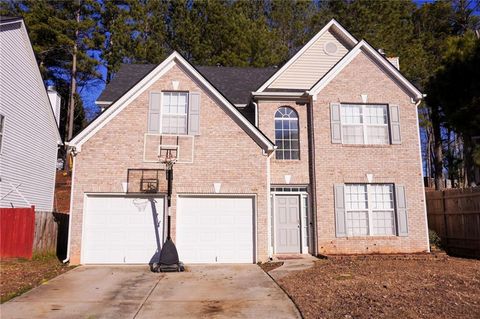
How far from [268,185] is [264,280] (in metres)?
3.98

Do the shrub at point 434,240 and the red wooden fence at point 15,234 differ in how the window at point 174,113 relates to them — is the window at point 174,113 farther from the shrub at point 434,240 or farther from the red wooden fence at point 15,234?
the shrub at point 434,240

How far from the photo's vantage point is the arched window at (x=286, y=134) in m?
15.1

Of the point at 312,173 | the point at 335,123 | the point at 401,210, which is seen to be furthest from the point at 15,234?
the point at 401,210

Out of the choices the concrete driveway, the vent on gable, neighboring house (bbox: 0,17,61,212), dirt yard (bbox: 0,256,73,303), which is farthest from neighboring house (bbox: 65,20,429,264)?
neighboring house (bbox: 0,17,61,212)

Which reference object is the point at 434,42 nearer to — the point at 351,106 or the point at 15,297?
the point at 351,106

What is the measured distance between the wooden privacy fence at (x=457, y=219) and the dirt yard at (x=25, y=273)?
1298 centimetres

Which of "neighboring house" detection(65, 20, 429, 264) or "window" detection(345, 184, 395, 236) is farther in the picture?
"window" detection(345, 184, 395, 236)

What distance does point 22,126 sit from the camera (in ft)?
56.3

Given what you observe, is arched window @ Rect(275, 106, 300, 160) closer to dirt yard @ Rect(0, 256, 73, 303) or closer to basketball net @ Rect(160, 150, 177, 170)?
basketball net @ Rect(160, 150, 177, 170)

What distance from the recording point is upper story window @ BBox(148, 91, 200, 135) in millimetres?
13648

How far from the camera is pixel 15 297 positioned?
825 centimetres

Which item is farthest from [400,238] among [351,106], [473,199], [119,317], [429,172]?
[429,172]

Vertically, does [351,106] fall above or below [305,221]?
above

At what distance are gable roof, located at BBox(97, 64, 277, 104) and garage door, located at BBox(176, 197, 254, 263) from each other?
16.2 feet
